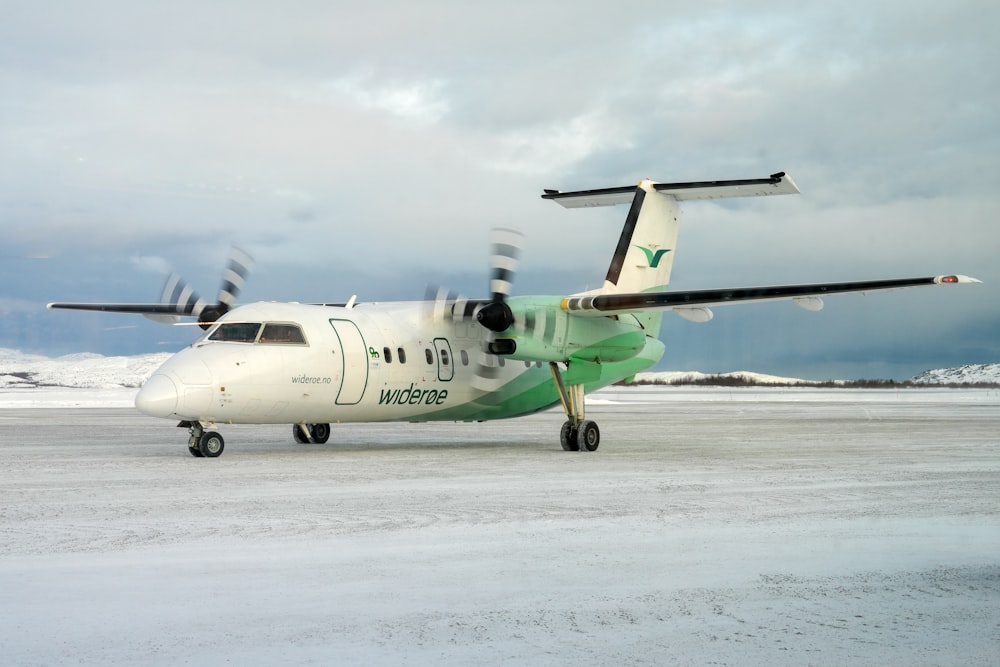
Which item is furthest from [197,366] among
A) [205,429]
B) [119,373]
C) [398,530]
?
[119,373]

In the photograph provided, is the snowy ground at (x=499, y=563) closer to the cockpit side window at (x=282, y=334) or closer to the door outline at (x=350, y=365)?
the cockpit side window at (x=282, y=334)

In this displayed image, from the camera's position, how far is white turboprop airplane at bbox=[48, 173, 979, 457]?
1727cm

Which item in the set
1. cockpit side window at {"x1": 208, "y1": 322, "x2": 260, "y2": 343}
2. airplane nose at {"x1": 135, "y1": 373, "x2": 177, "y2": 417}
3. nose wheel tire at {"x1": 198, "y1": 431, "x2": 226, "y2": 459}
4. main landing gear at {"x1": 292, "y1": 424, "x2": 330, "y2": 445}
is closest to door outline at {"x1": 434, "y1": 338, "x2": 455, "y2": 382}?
main landing gear at {"x1": 292, "y1": 424, "x2": 330, "y2": 445}

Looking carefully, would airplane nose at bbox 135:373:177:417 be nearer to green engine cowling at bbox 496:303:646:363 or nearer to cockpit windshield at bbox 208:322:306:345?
cockpit windshield at bbox 208:322:306:345

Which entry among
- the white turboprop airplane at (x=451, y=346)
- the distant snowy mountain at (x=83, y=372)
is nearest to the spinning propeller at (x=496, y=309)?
the white turboprop airplane at (x=451, y=346)

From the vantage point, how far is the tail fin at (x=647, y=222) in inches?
883

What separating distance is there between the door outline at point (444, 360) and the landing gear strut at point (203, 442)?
506 cm

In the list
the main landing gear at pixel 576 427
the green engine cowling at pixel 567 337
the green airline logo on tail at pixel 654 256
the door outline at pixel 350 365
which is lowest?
the main landing gear at pixel 576 427

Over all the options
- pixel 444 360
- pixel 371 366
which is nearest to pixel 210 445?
pixel 371 366

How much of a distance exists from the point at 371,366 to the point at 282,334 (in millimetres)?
1957

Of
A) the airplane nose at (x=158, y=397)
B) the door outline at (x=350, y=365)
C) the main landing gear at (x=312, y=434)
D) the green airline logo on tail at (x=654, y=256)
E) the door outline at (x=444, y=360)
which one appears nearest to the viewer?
the airplane nose at (x=158, y=397)

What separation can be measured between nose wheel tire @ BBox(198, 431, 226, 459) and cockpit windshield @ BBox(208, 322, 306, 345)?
1614mm

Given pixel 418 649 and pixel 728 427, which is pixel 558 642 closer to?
pixel 418 649

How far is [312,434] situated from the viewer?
21.9 metres
